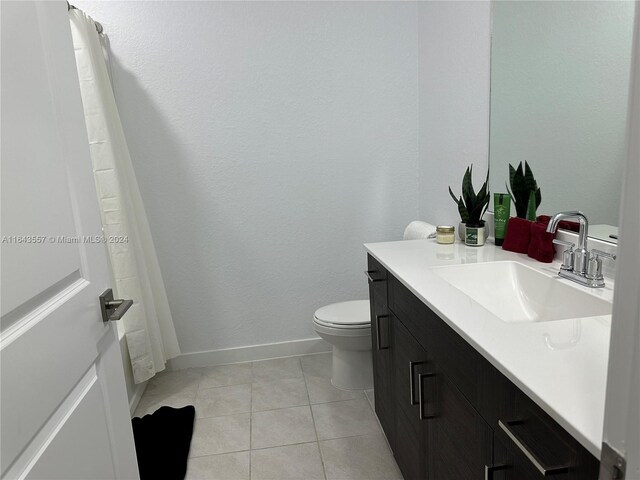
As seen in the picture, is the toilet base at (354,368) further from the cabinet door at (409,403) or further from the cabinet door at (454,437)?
the cabinet door at (454,437)

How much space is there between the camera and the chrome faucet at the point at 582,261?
1.33 m

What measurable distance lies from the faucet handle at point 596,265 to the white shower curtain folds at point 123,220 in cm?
198

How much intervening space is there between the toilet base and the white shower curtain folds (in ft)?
3.14

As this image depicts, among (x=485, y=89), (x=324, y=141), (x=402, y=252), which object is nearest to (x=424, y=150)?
(x=324, y=141)

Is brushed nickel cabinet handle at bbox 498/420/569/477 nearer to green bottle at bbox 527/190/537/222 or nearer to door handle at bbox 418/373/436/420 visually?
door handle at bbox 418/373/436/420

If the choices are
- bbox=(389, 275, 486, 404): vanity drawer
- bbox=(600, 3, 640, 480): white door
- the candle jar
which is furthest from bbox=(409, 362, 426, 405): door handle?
bbox=(600, 3, 640, 480): white door

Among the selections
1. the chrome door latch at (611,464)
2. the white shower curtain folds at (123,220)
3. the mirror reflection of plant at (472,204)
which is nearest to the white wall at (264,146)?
the white shower curtain folds at (123,220)

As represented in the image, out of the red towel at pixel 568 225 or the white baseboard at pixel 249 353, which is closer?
the red towel at pixel 568 225

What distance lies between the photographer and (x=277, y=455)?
6.79ft

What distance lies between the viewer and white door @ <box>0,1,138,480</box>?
0.77m

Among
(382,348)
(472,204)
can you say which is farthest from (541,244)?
(382,348)

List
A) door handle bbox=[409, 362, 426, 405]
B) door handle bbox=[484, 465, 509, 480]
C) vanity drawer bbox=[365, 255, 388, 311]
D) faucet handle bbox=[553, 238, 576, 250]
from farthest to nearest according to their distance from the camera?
1. vanity drawer bbox=[365, 255, 388, 311]
2. door handle bbox=[409, 362, 426, 405]
3. faucet handle bbox=[553, 238, 576, 250]
4. door handle bbox=[484, 465, 509, 480]

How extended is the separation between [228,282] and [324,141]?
105cm

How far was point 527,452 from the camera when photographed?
835mm
